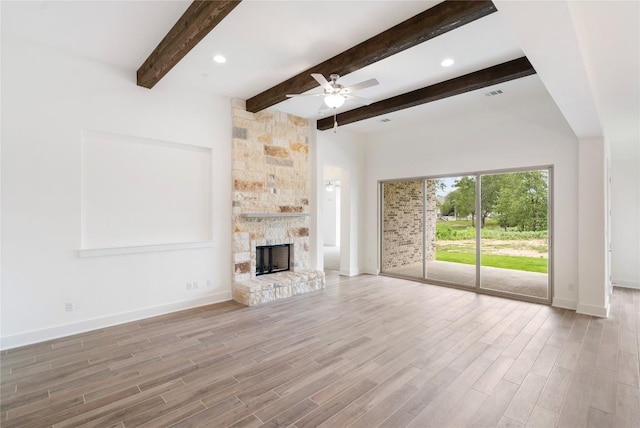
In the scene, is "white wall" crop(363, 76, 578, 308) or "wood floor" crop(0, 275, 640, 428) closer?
"wood floor" crop(0, 275, 640, 428)

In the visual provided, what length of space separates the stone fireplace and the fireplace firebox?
0.05 metres

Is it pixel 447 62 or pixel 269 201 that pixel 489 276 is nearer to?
pixel 447 62

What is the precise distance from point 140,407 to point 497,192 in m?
6.11

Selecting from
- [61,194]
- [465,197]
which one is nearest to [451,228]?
[465,197]

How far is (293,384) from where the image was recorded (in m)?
2.73

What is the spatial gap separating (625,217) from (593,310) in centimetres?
349

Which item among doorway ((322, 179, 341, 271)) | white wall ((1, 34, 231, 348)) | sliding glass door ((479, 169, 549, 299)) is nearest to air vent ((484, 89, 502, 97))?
sliding glass door ((479, 169, 549, 299))

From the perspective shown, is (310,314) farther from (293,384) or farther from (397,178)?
(397,178)

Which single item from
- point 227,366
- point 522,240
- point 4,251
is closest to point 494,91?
point 522,240

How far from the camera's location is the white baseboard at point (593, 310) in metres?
4.46

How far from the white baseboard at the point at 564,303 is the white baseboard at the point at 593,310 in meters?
0.10

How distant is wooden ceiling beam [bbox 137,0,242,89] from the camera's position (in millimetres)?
2646

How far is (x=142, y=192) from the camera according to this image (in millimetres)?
4438

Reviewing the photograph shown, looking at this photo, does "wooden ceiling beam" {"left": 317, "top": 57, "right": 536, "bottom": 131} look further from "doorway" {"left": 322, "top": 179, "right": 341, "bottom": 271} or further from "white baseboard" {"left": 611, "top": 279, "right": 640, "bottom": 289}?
"doorway" {"left": 322, "top": 179, "right": 341, "bottom": 271}
